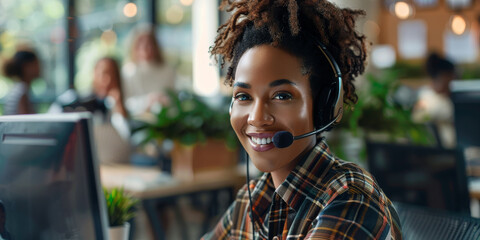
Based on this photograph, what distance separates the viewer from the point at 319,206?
→ 2.87ft

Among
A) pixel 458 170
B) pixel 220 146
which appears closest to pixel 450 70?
pixel 220 146

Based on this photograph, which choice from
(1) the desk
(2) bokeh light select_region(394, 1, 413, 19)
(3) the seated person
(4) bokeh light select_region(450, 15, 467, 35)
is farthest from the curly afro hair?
(4) bokeh light select_region(450, 15, 467, 35)

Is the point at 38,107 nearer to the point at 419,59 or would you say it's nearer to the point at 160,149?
the point at 160,149

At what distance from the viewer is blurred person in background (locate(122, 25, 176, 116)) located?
4.66m

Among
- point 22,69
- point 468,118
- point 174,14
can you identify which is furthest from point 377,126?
point 174,14

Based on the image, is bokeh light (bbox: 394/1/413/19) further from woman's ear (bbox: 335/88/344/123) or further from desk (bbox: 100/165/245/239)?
woman's ear (bbox: 335/88/344/123)

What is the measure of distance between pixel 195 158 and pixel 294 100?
1718mm

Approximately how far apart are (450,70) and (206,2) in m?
3.65

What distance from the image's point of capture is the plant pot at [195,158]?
2551 mm

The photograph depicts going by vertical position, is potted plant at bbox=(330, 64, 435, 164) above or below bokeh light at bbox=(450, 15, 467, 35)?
below

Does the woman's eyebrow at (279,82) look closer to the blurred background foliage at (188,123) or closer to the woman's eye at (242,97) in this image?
the woman's eye at (242,97)

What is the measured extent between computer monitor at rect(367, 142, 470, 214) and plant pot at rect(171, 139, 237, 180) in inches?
39.6

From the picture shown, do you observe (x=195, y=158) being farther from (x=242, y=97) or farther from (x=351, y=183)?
(x=351, y=183)

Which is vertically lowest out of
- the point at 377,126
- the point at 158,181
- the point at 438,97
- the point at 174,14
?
the point at 158,181
